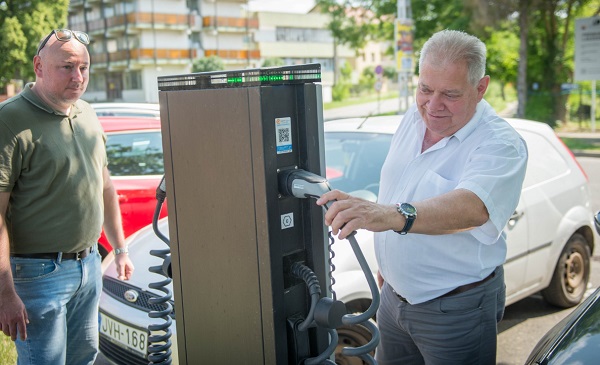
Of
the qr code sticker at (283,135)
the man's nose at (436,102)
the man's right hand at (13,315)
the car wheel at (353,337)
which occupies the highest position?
the man's nose at (436,102)

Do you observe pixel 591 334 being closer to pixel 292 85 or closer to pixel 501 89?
pixel 292 85

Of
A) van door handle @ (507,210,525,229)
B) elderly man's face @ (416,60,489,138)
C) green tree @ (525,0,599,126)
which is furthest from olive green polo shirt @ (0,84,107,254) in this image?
green tree @ (525,0,599,126)

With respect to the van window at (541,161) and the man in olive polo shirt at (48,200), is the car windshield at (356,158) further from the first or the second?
the man in olive polo shirt at (48,200)

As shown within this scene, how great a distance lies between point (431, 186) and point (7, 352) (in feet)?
10.00

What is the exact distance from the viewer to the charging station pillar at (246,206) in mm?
1677

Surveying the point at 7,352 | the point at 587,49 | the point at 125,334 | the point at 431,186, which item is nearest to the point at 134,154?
the point at 7,352

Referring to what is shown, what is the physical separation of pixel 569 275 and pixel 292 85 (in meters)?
4.02

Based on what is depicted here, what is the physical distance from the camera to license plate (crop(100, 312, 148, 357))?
3469 millimetres

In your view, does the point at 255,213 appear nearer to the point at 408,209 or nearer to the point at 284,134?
the point at 284,134

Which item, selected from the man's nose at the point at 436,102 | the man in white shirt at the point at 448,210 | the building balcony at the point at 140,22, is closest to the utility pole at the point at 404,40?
the man in white shirt at the point at 448,210

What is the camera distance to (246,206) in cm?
171

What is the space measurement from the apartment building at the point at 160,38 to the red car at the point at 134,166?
48447mm

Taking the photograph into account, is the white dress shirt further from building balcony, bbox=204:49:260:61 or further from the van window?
building balcony, bbox=204:49:260:61

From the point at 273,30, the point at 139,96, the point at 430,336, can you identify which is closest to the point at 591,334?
the point at 430,336
